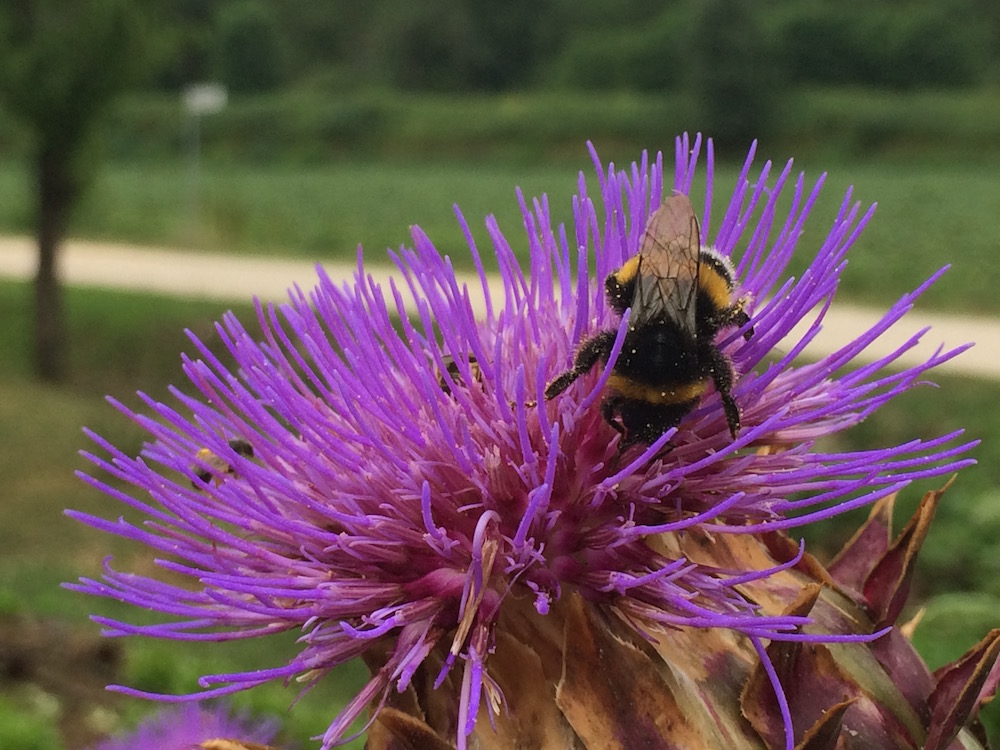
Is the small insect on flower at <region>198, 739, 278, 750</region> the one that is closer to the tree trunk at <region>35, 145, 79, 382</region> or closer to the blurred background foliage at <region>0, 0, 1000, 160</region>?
the tree trunk at <region>35, 145, 79, 382</region>

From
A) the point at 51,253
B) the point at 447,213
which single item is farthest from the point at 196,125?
the point at 51,253

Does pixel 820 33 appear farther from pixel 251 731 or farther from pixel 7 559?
pixel 251 731

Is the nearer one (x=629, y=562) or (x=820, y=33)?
(x=629, y=562)

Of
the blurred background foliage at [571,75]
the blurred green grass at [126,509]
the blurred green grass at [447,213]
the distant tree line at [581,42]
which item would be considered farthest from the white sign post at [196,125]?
the distant tree line at [581,42]

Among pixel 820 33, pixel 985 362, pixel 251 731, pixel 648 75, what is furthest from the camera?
pixel 648 75

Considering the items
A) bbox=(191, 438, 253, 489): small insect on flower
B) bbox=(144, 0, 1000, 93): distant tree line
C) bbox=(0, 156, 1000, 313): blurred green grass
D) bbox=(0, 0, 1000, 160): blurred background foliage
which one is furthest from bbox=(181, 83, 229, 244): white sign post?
bbox=(191, 438, 253, 489): small insect on flower

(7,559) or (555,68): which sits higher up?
(555,68)

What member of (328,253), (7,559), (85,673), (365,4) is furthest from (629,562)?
Result: (365,4)
